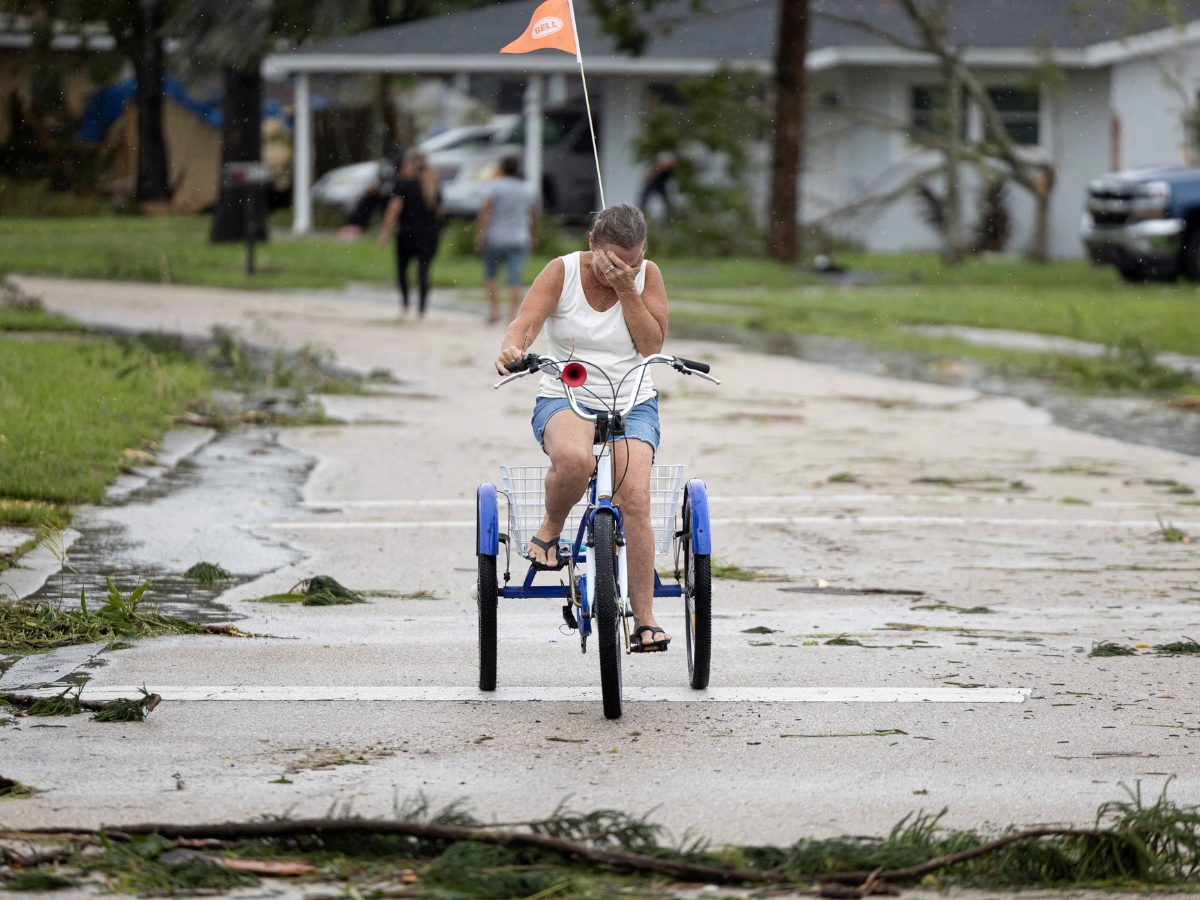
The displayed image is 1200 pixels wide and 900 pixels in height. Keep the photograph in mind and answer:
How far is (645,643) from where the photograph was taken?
591cm

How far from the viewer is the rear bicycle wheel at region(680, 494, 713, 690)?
5930 millimetres

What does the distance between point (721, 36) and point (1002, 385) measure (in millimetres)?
22424

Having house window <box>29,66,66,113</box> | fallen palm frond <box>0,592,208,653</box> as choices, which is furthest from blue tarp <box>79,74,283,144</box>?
fallen palm frond <box>0,592,208,653</box>

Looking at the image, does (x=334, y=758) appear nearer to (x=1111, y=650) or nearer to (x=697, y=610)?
(x=697, y=610)

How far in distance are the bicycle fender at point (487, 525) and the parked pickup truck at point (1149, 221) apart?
21360mm

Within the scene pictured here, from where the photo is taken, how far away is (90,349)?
1540cm

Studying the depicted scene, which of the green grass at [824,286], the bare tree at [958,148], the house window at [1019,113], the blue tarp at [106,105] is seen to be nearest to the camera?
the green grass at [824,286]

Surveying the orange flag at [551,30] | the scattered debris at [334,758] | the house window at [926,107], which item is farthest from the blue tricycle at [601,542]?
the house window at [926,107]

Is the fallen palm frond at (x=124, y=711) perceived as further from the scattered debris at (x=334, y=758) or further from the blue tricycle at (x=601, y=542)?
the blue tricycle at (x=601, y=542)

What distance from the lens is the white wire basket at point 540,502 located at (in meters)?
6.26

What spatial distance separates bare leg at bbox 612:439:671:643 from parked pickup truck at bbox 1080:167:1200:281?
2124 centimetres

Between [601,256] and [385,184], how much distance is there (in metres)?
33.0

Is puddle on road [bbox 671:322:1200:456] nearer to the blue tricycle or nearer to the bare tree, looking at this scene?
the blue tricycle

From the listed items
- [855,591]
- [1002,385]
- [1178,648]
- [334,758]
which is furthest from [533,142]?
[334,758]
